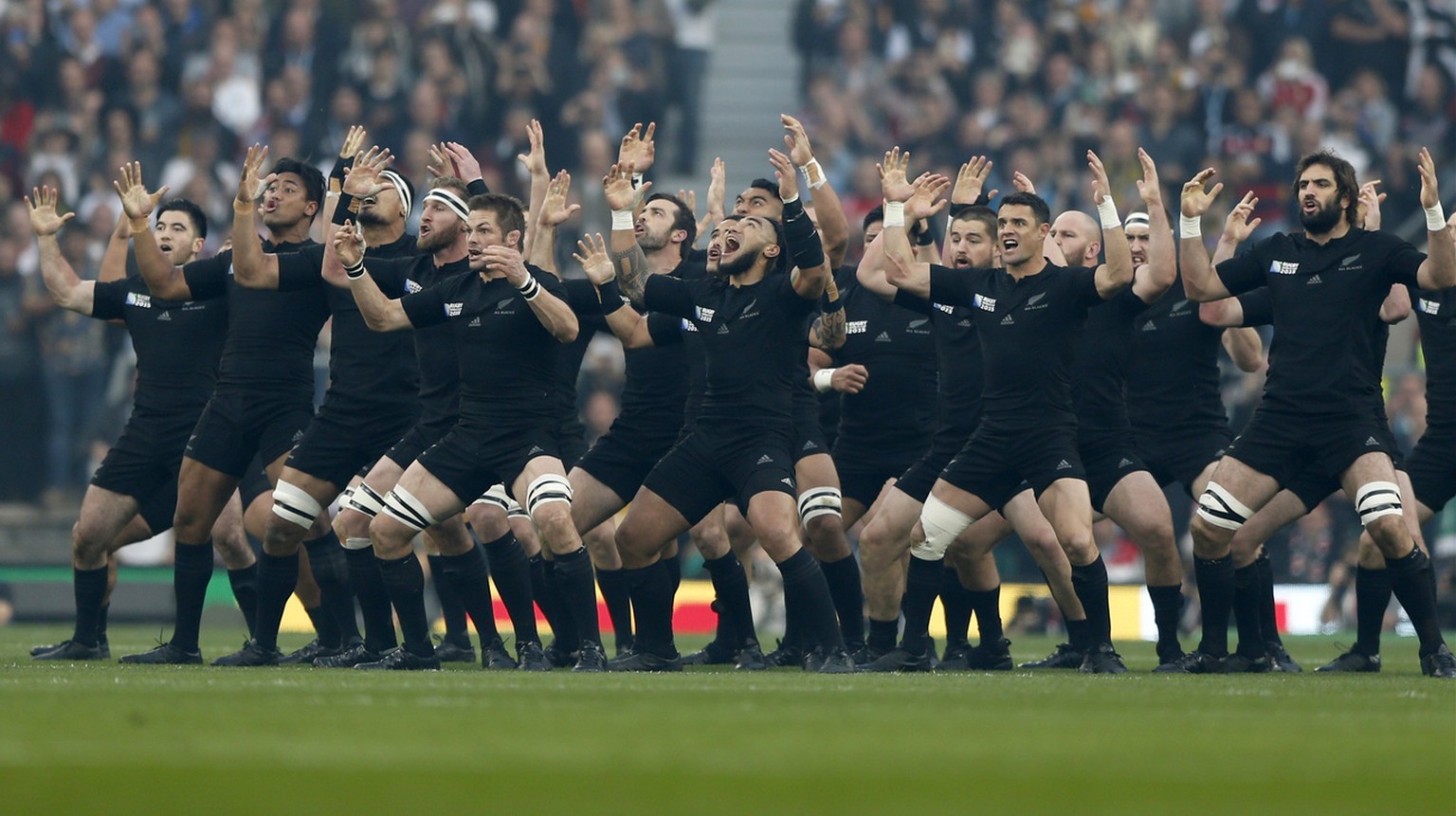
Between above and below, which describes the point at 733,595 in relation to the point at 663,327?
below

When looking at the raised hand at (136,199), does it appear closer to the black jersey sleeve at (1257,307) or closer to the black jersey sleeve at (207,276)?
the black jersey sleeve at (207,276)

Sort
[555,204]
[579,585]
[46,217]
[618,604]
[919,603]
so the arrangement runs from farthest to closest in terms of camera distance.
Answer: [618,604] < [46,217] < [919,603] < [555,204] < [579,585]

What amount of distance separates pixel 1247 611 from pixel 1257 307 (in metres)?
1.70

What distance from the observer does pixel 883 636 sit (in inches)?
458

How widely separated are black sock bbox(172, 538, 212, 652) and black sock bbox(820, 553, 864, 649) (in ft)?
11.7

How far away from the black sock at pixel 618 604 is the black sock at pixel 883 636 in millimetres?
1839

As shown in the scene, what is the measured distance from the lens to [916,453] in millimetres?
12617

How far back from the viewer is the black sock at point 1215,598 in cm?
1123

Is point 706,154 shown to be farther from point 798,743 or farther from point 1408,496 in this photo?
point 798,743

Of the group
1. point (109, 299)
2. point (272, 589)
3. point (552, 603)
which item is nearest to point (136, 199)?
point (109, 299)

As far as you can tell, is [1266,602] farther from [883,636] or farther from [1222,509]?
[883,636]

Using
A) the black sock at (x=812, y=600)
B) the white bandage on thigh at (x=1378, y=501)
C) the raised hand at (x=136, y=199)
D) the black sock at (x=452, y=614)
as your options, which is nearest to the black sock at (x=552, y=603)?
the black sock at (x=452, y=614)

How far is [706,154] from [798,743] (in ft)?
60.1

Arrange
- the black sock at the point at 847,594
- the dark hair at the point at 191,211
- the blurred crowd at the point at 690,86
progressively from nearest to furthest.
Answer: the black sock at the point at 847,594 < the dark hair at the point at 191,211 < the blurred crowd at the point at 690,86
